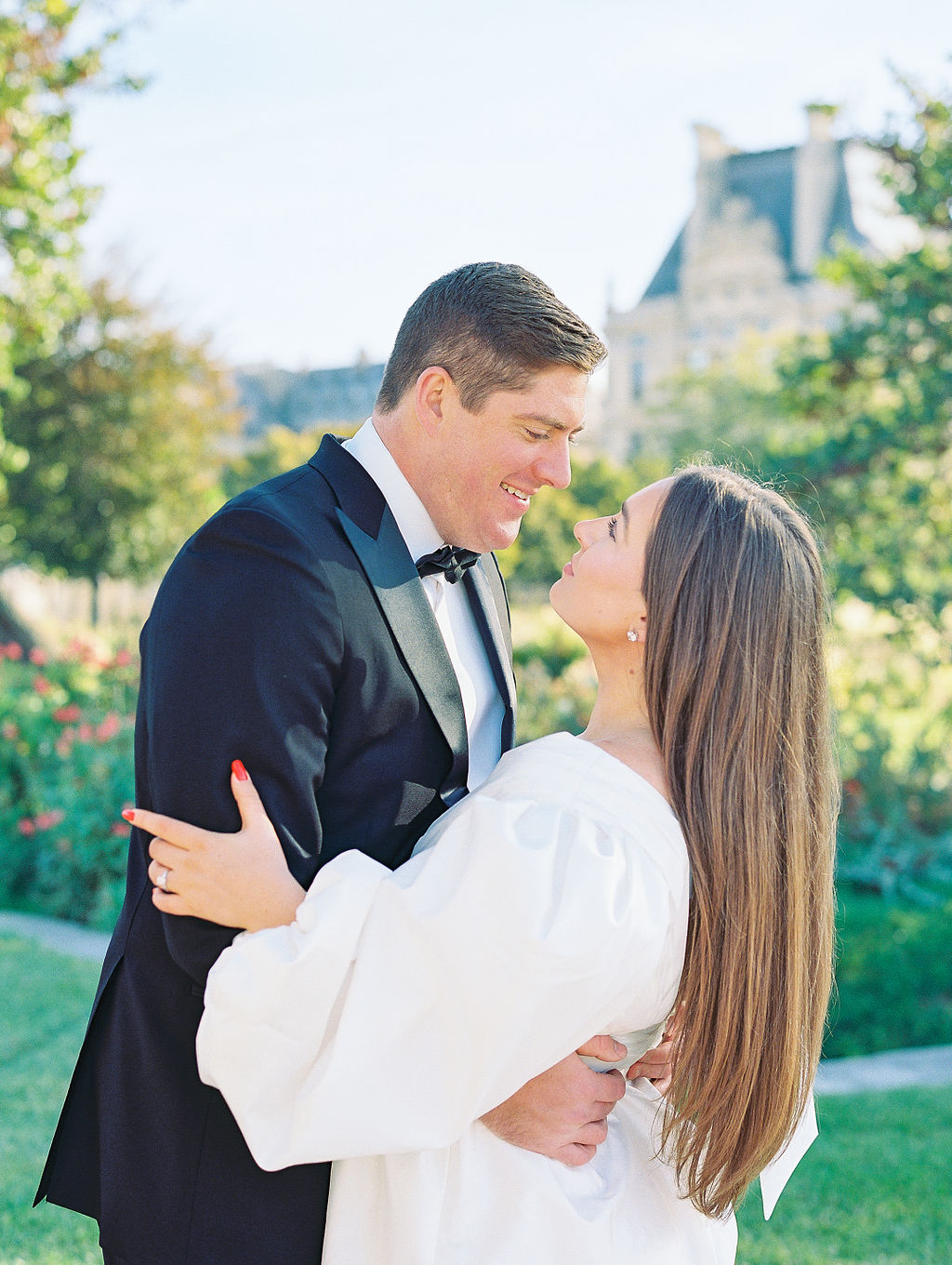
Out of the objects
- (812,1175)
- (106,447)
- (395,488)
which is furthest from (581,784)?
(106,447)

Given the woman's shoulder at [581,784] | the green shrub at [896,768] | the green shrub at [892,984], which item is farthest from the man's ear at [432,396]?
the green shrub at [896,768]

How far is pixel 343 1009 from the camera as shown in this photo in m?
1.70

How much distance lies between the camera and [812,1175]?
A: 182 inches

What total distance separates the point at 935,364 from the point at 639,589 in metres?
6.89

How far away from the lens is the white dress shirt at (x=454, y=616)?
237 centimetres

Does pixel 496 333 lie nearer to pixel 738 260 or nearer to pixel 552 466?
pixel 552 466

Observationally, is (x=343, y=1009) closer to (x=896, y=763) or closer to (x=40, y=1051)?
(x=40, y=1051)

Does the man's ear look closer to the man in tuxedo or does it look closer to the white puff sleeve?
the man in tuxedo

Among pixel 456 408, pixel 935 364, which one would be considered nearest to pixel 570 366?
pixel 456 408

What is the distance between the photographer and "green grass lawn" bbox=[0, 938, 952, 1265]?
3910 millimetres

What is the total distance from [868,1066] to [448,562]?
4.53 meters

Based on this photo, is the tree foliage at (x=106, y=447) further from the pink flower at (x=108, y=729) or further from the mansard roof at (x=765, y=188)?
the mansard roof at (x=765, y=188)

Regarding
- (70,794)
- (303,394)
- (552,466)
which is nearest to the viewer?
(552,466)

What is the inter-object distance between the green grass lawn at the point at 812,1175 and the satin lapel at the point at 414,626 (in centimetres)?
257
